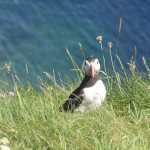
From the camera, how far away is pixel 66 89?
893 centimetres

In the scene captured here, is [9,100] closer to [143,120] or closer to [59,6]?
[143,120]

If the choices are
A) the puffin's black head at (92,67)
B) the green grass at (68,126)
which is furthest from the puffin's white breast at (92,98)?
the puffin's black head at (92,67)

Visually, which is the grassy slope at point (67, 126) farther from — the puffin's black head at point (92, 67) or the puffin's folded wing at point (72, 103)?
the puffin's black head at point (92, 67)

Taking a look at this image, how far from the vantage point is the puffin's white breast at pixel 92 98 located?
7.73m

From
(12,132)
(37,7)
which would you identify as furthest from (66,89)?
(37,7)

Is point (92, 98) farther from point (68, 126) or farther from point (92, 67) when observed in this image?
point (68, 126)

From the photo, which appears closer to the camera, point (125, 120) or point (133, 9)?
point (125, 120)

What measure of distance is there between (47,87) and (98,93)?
101cm

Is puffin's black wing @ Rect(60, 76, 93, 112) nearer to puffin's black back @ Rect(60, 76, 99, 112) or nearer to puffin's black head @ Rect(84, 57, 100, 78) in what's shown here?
puffin's black back @ Rect(60, 76, 99, 112)

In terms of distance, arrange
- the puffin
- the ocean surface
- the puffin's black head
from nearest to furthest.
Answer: the puffin → the puffin's black head → the ocean surface

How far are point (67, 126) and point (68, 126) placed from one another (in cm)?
1

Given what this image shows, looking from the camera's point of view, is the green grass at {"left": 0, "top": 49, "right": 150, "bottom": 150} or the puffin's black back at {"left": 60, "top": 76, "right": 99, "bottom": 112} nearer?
the green grass at {"left": 0, "top": 49, "right": 150, "bottom": 150}

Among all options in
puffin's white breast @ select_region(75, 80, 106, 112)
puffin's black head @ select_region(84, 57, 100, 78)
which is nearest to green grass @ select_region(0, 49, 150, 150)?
puffin's white breast @ select_region(75, 80, 106, 112)

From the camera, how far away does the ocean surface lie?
14914 mm
